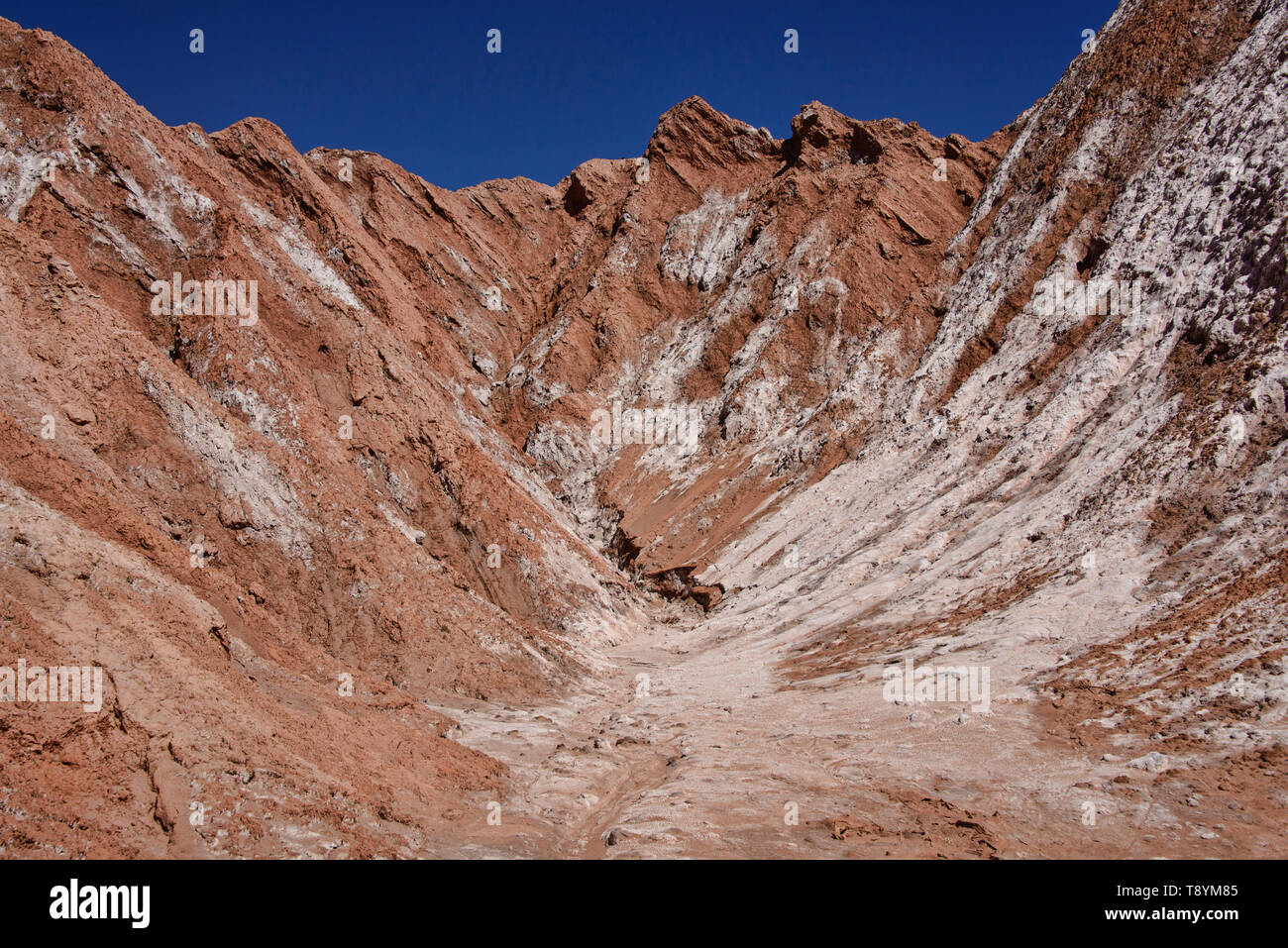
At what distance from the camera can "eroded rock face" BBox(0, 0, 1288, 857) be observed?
1064 cm

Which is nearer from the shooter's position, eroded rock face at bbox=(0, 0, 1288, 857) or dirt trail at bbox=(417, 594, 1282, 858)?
dirt trail at bbox=(417, 594, 1282, 858)

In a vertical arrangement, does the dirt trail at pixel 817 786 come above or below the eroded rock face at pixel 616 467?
below

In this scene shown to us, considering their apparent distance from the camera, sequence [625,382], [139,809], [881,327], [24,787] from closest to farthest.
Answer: [24,787] < [139,809] < [881,327] < [625,382]

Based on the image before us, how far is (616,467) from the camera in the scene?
151 feet

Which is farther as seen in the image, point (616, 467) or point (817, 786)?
point (616, 467)

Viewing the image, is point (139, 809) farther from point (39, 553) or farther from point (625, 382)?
point (625, 382)

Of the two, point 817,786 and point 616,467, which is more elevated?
point 616,467

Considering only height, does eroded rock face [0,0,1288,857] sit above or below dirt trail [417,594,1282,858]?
above

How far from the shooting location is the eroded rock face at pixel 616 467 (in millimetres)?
10641

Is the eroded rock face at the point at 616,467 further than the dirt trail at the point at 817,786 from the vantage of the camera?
Yes
